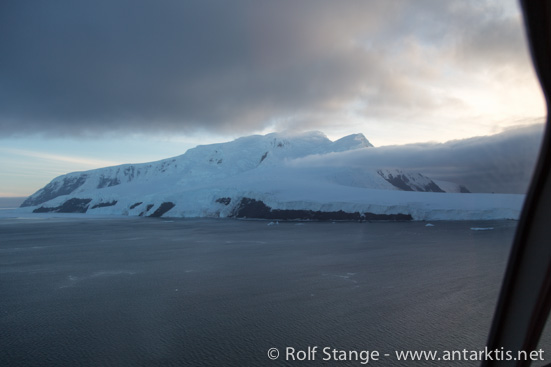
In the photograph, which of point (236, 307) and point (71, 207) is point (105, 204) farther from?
point (236, 307)

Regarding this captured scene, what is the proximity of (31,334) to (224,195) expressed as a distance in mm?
37850

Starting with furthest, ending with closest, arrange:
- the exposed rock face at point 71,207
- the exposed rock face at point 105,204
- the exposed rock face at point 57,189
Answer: the exposed rock face at point 57,189 → the exposed rock face at point 71,207 → the exposed rock face at point 105,204

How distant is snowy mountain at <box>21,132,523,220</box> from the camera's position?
36.9 meters

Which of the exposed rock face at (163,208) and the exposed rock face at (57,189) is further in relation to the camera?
the exposed rock face at (57,189)

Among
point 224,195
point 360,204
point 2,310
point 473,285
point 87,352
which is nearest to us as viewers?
point 87,352

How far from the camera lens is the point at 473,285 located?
9.12 metres

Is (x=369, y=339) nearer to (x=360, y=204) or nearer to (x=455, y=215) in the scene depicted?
(x=360, y=204)

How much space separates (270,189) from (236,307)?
34.8 meters

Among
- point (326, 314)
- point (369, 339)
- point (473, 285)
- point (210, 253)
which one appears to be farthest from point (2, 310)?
point (473, 285)

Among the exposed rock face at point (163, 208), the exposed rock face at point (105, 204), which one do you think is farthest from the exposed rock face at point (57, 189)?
the exposed rock face at point (163, 208)

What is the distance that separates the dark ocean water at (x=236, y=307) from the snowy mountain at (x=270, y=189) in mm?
21582

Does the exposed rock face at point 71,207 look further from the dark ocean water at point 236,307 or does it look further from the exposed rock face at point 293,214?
the dark ocean water at point 236,307

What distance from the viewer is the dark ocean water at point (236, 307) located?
17.3 ft

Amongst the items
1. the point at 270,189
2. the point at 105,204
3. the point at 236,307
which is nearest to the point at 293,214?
the point at 270,189
